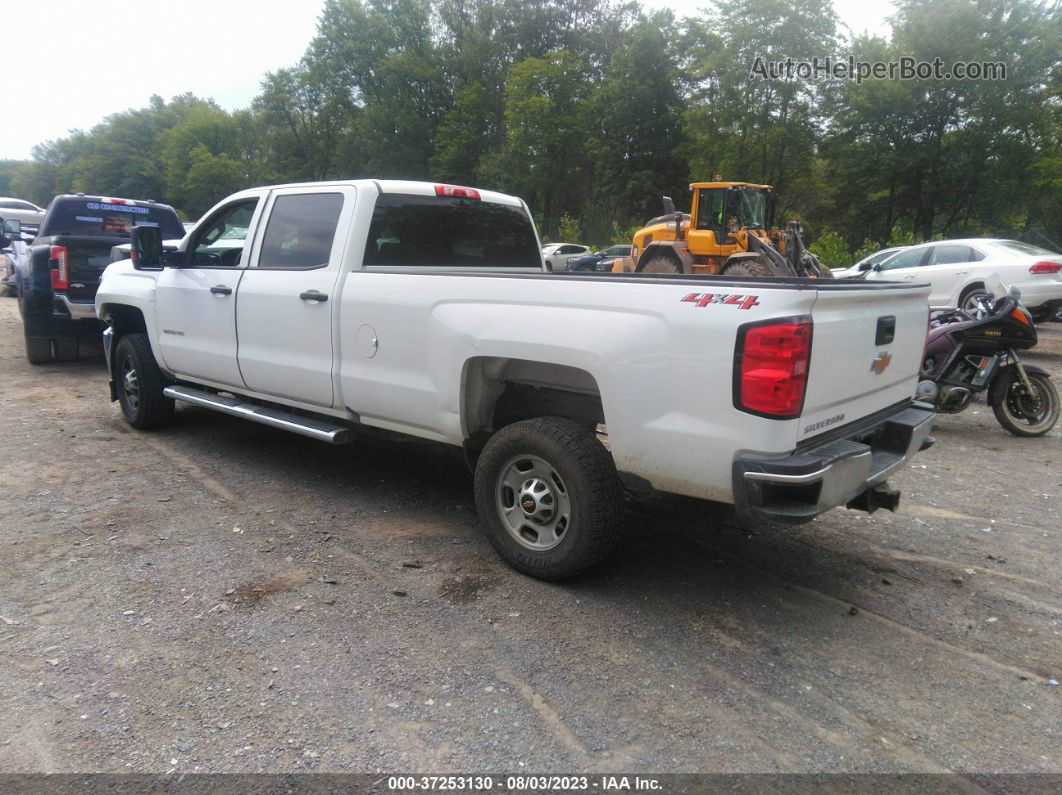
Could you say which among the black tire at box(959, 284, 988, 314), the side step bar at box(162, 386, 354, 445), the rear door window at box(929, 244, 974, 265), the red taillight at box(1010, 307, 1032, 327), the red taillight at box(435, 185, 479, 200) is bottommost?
the side step bar at box(162, 386, 354, 445)

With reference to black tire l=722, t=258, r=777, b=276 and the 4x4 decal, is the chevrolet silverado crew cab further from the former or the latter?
black tire l=722, t=258, r=777, b=276

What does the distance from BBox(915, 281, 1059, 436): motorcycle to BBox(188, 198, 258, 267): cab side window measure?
600 centimetres

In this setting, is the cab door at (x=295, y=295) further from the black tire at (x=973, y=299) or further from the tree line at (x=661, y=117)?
the tree line at (x=661, y=117)

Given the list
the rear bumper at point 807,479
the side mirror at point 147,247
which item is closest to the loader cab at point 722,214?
the side mirror at point 147,247

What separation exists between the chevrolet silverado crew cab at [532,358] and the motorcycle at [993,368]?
3.12m

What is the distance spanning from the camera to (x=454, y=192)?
5184 millimetres

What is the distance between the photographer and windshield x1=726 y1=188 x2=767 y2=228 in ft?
49.4

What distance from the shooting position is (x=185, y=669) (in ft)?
9.97

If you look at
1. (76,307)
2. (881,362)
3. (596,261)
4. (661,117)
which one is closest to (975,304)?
(881,362)

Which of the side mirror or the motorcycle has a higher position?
the side mirror

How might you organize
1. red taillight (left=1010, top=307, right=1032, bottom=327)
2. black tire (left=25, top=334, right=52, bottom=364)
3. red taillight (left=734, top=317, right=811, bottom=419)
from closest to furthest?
red taillight (left=734, top=317, right=811, bottom=419)
red taillight (left=1010, top=307, right=1032, bottom=327)
black tire (left=25, top=334, right=52, bottom=364)

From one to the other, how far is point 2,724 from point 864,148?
3132 centimetres

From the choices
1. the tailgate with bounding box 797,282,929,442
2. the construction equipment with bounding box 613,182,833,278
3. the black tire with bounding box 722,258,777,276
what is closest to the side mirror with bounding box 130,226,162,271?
the tailgate with bounding box 797,282,929,442

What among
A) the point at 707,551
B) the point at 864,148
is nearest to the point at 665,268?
the point at 707,551
